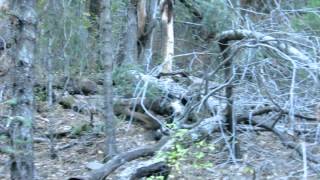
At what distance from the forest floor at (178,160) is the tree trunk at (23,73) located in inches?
58.8

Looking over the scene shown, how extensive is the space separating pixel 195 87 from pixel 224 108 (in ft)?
4.39

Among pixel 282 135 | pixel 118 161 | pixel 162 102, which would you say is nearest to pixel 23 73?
pixel 118 161

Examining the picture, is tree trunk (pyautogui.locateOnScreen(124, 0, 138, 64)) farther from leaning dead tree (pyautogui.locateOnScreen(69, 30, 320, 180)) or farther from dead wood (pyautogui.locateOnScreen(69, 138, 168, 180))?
dead wood (pyautogui.locateOnScreen(69, 138, 168, 180))

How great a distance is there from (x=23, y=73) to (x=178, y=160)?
2093 mm

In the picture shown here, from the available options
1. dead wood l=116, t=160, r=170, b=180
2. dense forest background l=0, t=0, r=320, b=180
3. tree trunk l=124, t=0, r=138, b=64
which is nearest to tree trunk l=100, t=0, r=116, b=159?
dense forest background l=0, t=0, r=320, b=180

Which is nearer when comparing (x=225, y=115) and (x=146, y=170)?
(x=146, y=170)

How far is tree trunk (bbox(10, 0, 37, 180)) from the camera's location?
6391 mm

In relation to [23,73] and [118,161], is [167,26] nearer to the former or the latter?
[118,161]

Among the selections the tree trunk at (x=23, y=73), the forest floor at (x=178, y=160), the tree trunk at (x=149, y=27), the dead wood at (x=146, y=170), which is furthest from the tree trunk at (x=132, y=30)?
the tree trunk at (x=23, y=73)

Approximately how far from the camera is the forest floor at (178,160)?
7211 mm

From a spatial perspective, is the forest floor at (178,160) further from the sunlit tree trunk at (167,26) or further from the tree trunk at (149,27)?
the tree trunk at (149,27)

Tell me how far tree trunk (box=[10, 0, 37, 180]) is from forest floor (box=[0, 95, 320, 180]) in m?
1.49

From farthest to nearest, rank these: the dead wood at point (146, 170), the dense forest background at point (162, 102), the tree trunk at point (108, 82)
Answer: the tree trunk at point (108, 82)
the dead wood at point (146, 170)
the dense forest background at point (162, 102)

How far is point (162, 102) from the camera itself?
10023 mm
